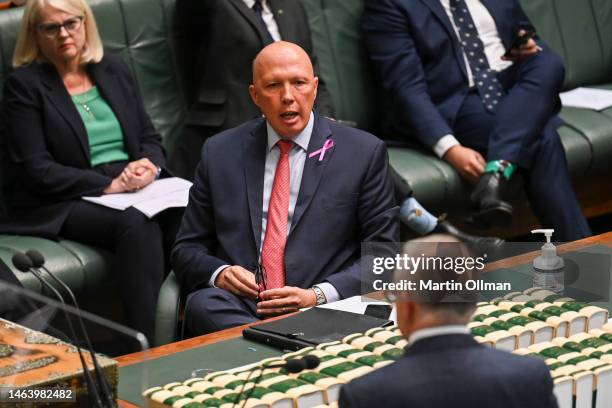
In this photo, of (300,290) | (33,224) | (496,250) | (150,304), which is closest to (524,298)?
(496,250)

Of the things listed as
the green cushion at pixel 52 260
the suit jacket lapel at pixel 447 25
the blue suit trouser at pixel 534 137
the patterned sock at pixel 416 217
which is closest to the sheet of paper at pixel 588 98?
the blue suit trouser at pixel 534 137

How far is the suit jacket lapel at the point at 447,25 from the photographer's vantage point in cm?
521

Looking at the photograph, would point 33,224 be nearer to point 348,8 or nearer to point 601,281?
point 348,8

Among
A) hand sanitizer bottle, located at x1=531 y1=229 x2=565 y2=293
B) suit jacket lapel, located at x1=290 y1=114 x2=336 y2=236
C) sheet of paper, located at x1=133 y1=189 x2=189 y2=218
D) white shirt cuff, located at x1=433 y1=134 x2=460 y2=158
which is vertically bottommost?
white shirt cuff, located at x1=433 y1=134 x2=460 y2=158

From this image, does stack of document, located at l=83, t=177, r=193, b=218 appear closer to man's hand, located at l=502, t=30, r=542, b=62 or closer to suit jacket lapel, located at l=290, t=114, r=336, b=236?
suit jacket lapel, located at l=290, t=114, r=336, b=236

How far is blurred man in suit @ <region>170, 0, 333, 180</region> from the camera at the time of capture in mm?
4816

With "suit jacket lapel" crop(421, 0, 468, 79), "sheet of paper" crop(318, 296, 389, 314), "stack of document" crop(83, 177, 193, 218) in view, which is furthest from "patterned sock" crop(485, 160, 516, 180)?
"sheet of paper" crop(318, 296, 389, 314)

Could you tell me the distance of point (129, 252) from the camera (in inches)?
170

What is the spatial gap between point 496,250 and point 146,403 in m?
0.72

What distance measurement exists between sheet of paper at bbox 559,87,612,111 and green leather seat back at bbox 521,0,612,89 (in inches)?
6.6

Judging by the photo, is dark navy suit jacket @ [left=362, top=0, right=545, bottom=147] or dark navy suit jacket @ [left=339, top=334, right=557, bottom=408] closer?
dark navy suit jacket @ [left=339, top=334, right=557, bottom=408]

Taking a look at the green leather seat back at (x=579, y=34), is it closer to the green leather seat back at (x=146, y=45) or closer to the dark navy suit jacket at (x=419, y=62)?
the dark navy suit jacket at (x=419, y=62)

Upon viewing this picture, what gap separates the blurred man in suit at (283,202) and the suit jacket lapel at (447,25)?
1.61 metres

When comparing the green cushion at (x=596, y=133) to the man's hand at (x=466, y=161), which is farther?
the green cushion at (x=596, y=133)
